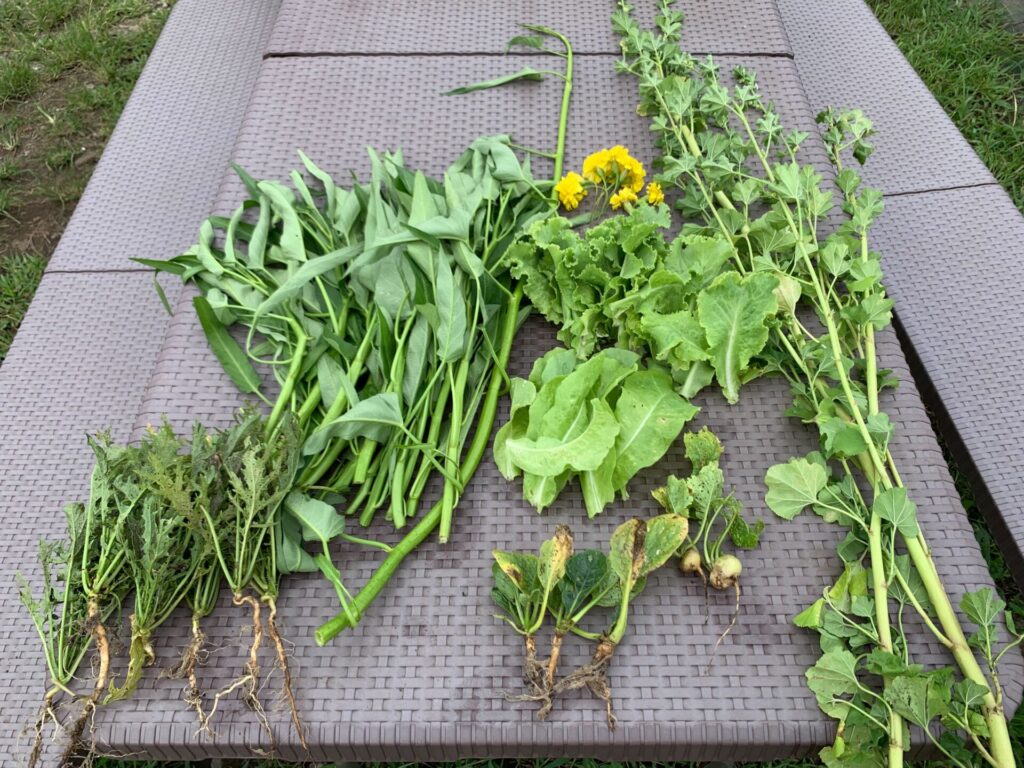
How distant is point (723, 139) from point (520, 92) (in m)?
0.47

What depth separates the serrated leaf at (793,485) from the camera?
1.01 m

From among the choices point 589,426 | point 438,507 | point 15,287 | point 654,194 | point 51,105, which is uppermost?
point 654,194

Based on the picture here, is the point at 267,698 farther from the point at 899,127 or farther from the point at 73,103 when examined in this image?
the point at 73,103

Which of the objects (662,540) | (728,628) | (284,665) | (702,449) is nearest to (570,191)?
(702,449)

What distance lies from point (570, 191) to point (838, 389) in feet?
1.77

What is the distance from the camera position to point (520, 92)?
1.55 meters

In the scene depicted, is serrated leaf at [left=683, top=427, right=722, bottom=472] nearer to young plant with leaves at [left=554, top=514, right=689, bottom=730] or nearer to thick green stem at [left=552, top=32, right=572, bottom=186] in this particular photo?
young plant with leaves at [left=554, top=514, right=689, bottom=730]

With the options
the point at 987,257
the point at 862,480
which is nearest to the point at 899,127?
the point at 987,257

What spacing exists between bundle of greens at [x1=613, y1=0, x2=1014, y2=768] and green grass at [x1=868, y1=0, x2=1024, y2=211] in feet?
4.06

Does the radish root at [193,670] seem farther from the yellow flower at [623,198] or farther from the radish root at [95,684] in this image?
the yellow flower at [623,198]

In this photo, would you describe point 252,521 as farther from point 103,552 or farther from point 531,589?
point 531,589

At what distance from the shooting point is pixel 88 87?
102 inches

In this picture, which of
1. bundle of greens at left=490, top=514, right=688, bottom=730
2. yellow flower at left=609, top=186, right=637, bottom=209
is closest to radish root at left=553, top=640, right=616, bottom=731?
bundle of greens at left=490, top=514, right=688, bottom=730

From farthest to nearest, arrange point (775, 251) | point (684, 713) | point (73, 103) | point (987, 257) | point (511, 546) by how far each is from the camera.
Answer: point (73, 103)
point (987, 257)
point (775, 251)
point (511, 546)
point (684, 713)
